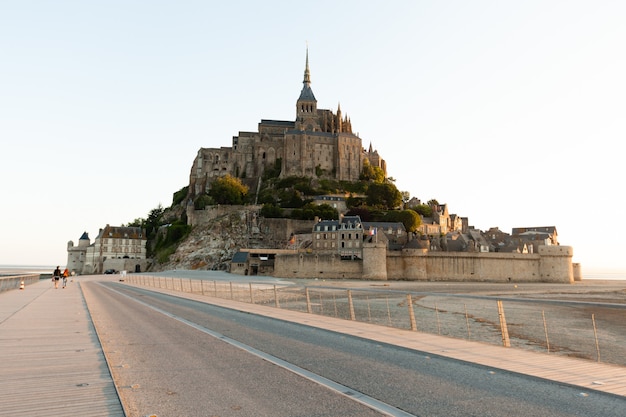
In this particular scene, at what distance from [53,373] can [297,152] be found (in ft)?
306

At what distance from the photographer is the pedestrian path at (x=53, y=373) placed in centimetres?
426

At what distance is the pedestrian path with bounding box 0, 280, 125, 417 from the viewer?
14.0 feet

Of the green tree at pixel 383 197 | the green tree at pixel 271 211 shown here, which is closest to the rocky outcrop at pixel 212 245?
the green tree at pixel 271 211

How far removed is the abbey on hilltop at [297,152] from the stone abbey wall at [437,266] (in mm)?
36804

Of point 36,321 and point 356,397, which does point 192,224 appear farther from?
point 356,397

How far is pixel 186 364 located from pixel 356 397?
2957mm

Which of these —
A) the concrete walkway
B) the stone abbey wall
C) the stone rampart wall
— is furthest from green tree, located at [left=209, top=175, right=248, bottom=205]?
the concrete walkway

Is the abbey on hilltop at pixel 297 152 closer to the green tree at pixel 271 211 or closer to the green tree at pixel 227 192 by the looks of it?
the green tree at pixel 227 192

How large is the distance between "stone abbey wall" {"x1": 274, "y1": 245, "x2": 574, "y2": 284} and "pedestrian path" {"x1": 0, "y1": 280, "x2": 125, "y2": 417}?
170 ft

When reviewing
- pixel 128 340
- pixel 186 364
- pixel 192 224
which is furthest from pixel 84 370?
pixel 192 224

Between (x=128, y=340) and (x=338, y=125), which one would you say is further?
(x=338, y=125)

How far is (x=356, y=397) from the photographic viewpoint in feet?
16.0

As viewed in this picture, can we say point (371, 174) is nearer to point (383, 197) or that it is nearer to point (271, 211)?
point (383, 197)

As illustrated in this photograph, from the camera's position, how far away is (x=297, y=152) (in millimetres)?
97750
